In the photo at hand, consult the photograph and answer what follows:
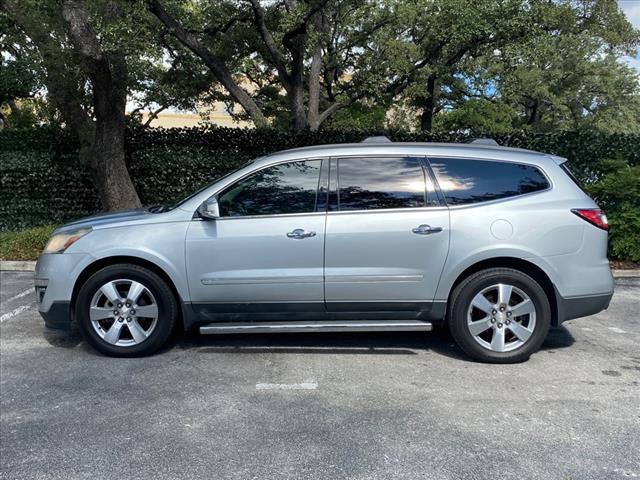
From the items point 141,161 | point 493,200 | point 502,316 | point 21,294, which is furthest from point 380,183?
A: point 141,161

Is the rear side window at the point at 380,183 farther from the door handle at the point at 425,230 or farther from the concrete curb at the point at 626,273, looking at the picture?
the concrete curb at the point at 626,273

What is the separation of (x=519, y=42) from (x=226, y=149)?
646 centimetres

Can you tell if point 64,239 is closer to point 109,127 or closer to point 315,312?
point 315,312

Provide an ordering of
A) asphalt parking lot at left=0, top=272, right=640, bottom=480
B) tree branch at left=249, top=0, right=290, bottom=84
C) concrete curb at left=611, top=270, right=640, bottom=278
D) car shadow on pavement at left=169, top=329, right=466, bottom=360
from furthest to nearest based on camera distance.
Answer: tree branch at left=249, top=0, right=290, bottom=84 → concrete curb at left=611, top=270, right=640, bottom=278 → car shadow on pavement at left=169, top=329, right=466, bottom=360 → asphalt parking lot at left=0, top=272, right=640, bottom=480

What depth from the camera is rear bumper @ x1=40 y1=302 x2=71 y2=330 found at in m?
4.52

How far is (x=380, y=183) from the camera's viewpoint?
4.52 metres

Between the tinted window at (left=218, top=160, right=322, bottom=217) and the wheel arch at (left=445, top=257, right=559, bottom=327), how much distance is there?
139cm

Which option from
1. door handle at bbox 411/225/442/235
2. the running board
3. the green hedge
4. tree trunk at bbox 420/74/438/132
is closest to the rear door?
door handle at bbox 411/225/442/235

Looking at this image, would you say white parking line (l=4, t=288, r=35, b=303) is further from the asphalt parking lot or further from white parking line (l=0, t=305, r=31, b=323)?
the asphalt parking lot

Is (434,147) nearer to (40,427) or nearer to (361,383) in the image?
(361,383)

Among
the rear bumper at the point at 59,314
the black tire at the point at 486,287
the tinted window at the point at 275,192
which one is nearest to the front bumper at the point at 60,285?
the rear bumper at the point at 59,314

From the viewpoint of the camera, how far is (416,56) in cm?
1361

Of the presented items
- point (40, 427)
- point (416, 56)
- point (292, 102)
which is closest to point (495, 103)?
point (416, 56)

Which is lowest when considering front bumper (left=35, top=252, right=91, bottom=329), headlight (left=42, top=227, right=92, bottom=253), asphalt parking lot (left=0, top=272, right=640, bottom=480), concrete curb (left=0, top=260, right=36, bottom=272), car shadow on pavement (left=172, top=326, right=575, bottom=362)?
asphalt parking lot (left=0, top=272, right=640, bottom=480)
